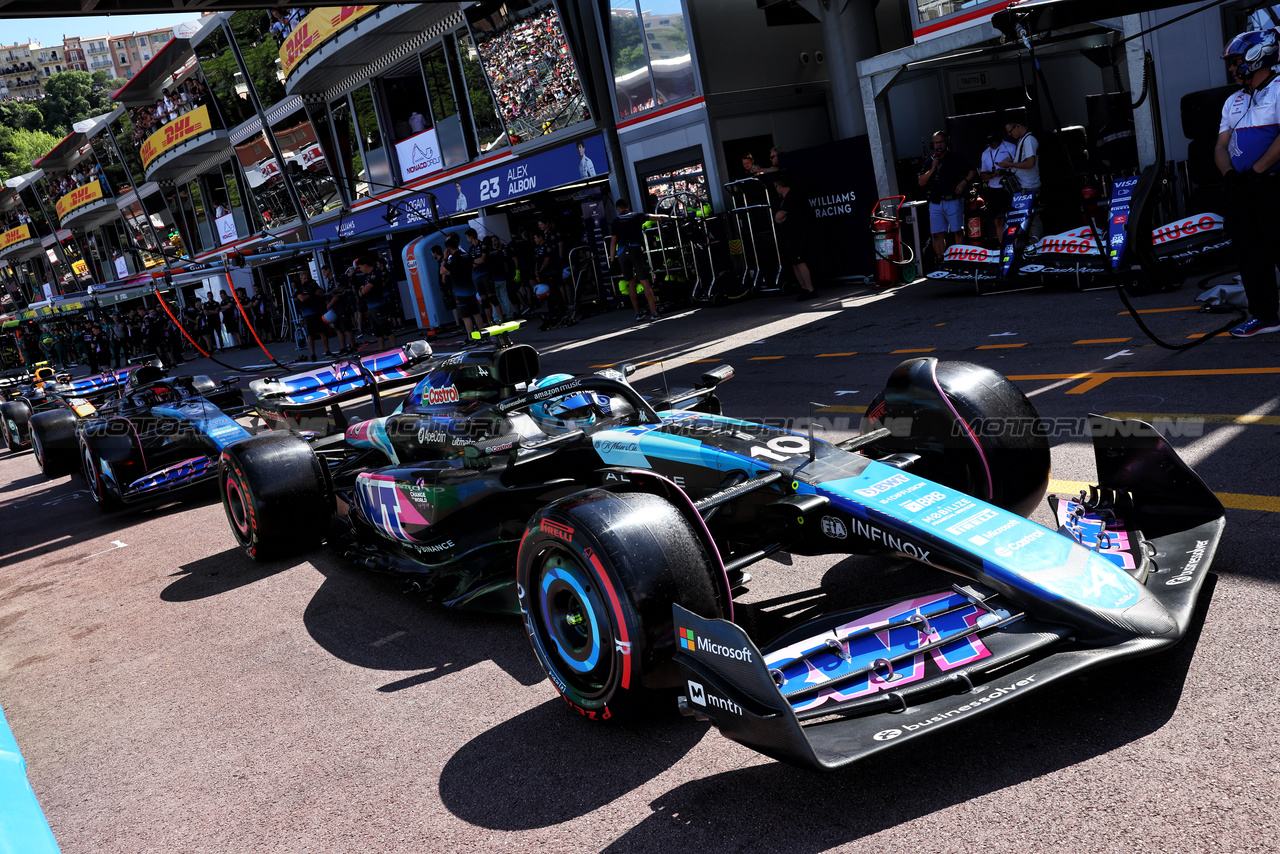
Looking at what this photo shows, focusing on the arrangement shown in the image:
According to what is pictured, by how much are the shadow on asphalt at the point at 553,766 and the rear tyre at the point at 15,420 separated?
14.3 m

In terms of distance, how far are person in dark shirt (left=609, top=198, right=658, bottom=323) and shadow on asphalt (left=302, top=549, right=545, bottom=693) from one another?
404 inches

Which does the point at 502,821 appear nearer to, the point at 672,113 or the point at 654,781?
the point at 654,781

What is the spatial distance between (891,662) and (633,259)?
43.7 feet

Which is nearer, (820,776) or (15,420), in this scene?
(820,776)

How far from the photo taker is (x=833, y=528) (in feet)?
10.9

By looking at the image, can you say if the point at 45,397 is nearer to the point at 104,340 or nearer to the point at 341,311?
the point at 341,311

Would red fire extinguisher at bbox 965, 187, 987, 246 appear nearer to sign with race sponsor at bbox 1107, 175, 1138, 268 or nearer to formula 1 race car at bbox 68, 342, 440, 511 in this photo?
sign with race sponsor at bbox 1107, 175, 1138, 268

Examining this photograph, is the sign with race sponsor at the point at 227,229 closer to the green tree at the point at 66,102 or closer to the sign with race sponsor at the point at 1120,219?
the sign with race sponsor at the point at 1120,219

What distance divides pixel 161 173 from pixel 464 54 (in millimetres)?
25715

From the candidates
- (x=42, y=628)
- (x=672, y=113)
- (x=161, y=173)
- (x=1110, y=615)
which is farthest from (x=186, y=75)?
(x=1110, y=615)

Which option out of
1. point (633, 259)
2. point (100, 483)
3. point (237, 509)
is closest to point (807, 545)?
point (237, 509)

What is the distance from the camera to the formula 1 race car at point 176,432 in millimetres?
8156

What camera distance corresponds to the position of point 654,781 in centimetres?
283

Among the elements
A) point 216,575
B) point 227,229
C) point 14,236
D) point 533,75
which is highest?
point 14,236
